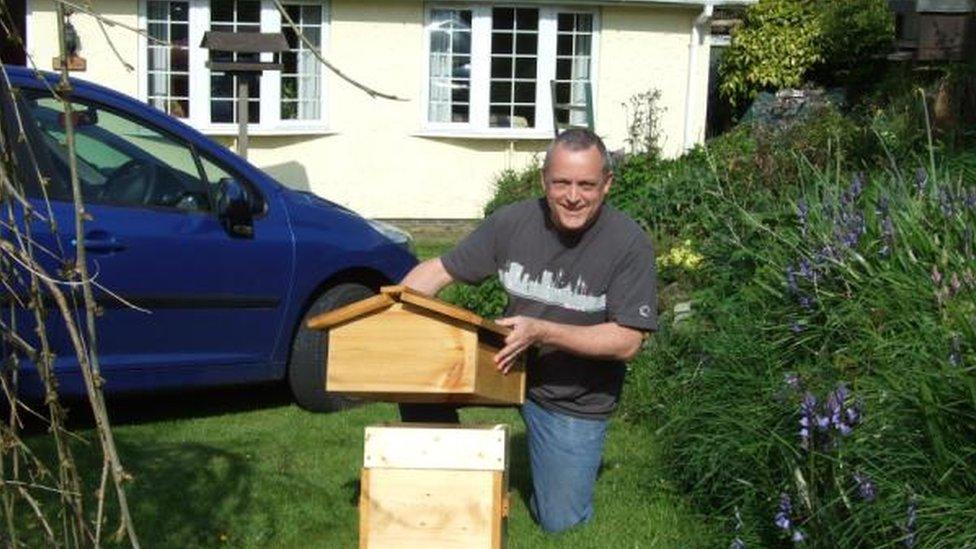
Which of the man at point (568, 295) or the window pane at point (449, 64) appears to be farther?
the window pane at point (449, 64)

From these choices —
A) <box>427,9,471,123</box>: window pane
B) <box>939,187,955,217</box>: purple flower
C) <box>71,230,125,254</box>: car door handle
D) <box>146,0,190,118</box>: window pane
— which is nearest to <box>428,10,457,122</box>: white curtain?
<box>427,9,471,123</box>: window pane

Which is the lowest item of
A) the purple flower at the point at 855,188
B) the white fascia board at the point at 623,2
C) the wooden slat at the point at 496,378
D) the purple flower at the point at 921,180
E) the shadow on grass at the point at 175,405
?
the shadow on grass at the point at 175,405

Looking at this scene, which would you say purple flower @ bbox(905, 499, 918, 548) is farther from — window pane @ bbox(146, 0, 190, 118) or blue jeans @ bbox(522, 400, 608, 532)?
window pane @ bbox(146, 0, 190, 118)

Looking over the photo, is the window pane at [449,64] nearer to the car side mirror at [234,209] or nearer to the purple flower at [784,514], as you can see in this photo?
the car side mirror at [234,209]

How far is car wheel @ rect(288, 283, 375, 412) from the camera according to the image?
7.50 m

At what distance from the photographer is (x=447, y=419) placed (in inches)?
203

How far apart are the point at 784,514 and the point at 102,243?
3332 millimetres

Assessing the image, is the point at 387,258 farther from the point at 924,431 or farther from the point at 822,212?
the point at 924,431

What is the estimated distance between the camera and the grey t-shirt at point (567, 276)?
16.8 ft

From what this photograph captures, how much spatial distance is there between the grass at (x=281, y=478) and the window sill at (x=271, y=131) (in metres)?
7.67

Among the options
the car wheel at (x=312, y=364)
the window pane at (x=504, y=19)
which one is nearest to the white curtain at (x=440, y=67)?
the window pane at (x=504, y=19)

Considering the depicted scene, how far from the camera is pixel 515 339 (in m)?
4.54

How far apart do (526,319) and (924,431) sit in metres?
1.24

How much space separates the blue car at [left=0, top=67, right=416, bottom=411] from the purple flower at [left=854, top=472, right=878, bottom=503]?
3299mm
